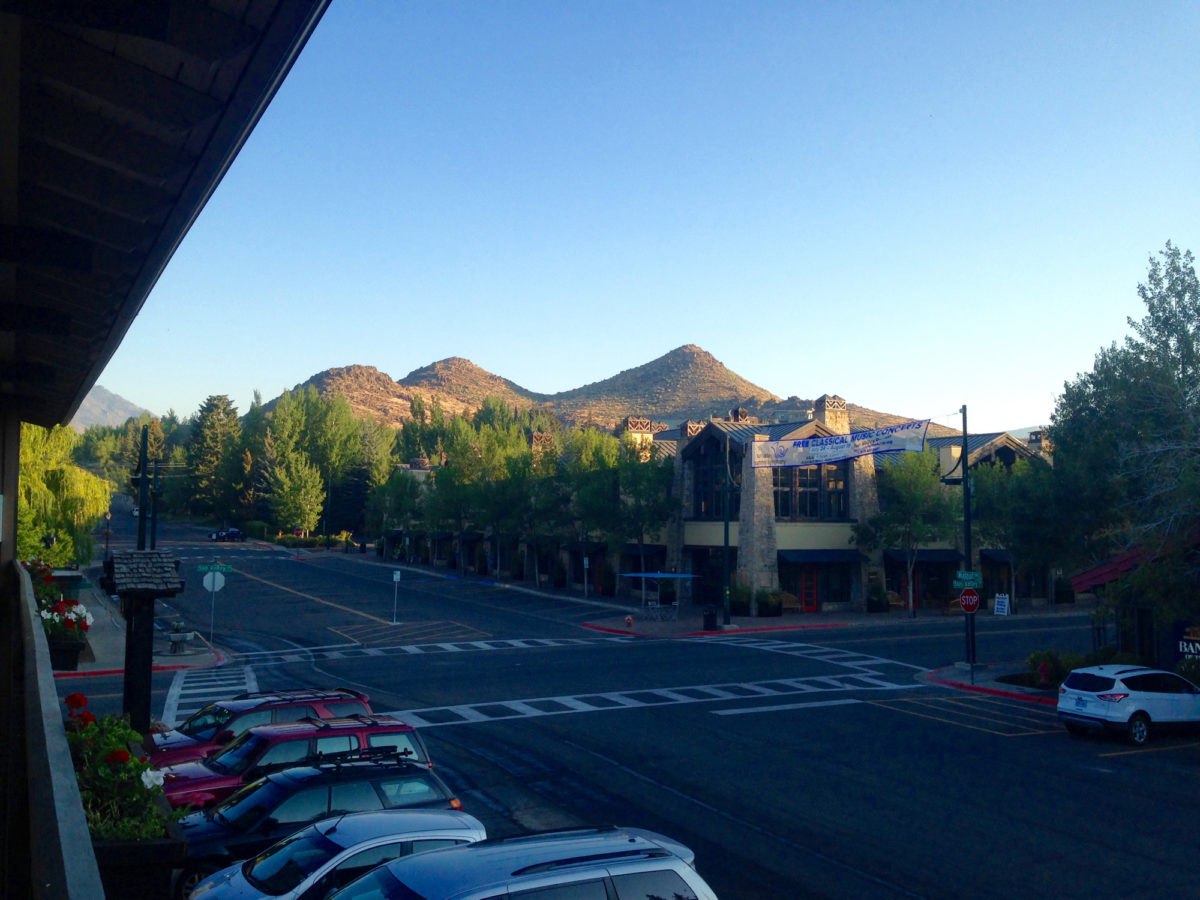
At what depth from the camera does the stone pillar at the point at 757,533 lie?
46.7 m

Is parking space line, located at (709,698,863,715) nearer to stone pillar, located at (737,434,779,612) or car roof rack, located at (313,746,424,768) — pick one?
car roof rack, located at (313,746,424,768)

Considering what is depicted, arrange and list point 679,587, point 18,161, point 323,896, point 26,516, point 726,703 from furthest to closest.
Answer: point 679,587
point 26,516
point 726,703
point 323,896
point 18,161

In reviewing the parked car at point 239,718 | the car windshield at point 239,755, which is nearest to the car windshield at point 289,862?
the car windshield at point 239,755

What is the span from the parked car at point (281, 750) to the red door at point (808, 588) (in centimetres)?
3841

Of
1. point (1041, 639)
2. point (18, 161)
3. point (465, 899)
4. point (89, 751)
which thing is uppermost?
point (18, 161)

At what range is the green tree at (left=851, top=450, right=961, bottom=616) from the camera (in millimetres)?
47031

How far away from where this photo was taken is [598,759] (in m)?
16.7

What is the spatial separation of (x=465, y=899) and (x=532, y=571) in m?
60.7

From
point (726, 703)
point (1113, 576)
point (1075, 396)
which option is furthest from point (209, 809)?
point (1075, 396)

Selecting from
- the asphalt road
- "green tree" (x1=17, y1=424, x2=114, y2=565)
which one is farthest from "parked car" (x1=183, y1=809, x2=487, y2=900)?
"green tree" (x1=17, y1=424, x2=114, y2=565)

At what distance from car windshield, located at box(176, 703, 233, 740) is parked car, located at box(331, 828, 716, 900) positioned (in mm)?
9282

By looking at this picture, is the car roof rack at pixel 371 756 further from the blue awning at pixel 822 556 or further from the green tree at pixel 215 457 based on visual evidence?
the green tree at pixel 215 457

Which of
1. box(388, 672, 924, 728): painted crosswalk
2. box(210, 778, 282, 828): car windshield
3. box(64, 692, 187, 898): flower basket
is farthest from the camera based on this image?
box(388, 672, 924, 728): painted crosswalk

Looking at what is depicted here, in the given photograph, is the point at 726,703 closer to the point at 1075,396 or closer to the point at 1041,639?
the point at 1075,396
